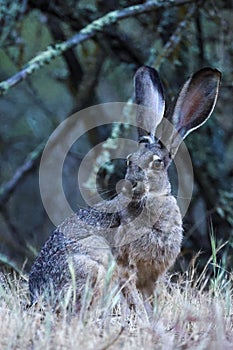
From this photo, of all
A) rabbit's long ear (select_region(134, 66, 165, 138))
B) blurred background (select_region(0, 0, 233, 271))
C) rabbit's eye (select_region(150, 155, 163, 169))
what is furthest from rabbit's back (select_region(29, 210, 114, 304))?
blurred background (select_region(0, 0, 233, 271))

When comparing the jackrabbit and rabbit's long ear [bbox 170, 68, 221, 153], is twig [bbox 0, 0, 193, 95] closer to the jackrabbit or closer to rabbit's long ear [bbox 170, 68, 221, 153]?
the jackrabbit

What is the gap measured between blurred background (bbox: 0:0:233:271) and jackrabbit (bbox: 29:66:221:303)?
1570 mm

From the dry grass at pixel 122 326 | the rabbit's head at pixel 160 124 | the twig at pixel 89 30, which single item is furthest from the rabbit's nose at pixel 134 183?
the twig at pixel 89 30

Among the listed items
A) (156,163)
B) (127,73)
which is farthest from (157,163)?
(127,73)

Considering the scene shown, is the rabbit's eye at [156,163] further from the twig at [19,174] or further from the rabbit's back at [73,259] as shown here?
the twig at [19,174]

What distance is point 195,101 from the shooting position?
5.14m

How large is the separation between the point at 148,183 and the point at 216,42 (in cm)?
331

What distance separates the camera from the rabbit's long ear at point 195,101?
5.09 metres

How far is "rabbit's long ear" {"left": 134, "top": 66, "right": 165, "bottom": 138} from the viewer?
5.25m

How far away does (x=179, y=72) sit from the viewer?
7695mm

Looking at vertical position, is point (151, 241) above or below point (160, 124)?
below

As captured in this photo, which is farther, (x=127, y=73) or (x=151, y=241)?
(x=127, y=73)

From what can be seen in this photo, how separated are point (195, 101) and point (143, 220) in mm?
794

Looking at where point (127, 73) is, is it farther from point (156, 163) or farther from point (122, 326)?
point (122, 326)
